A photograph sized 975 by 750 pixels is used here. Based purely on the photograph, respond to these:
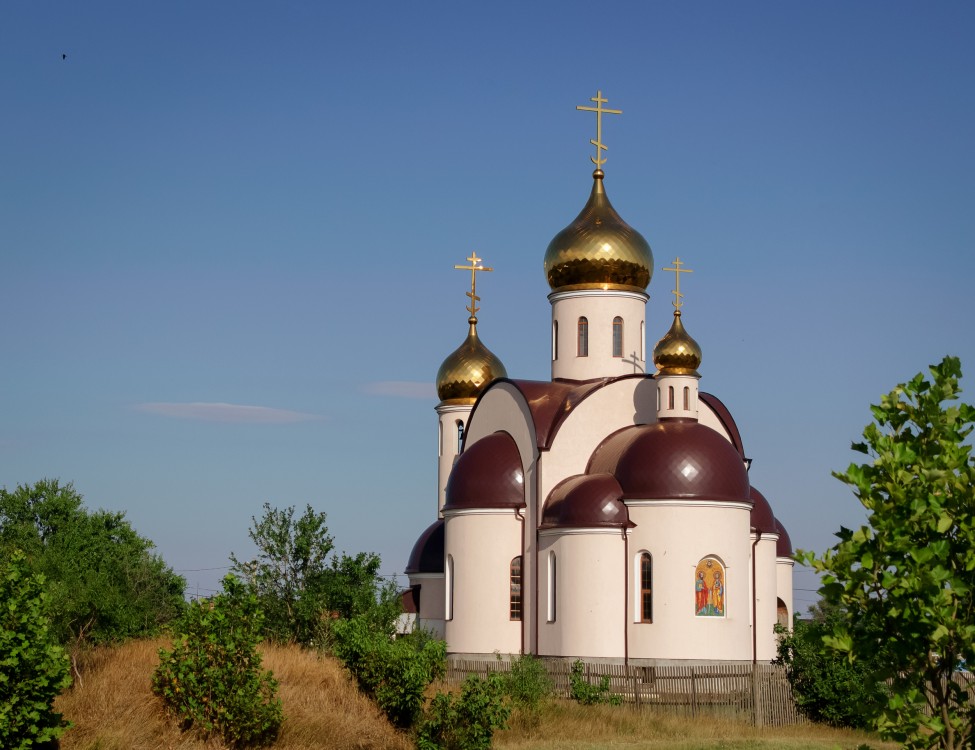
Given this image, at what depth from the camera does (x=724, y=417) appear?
100.0ft

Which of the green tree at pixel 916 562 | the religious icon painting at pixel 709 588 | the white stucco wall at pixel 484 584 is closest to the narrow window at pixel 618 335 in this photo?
the white stucco wall at pixel 484 584

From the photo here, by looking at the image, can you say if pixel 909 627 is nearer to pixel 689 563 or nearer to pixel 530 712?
pixel 530 712

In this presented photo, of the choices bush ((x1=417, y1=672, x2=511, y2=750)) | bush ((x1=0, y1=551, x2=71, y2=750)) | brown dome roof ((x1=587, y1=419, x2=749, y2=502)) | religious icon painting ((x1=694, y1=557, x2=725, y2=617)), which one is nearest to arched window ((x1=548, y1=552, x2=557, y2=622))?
brown dome roof ((x1=587, y1=419, x2=749, y2=502))

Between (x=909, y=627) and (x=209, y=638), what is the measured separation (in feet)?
34.7

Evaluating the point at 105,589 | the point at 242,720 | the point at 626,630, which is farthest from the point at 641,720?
the point at 105,589

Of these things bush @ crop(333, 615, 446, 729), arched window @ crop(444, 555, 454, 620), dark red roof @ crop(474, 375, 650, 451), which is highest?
dark red roof @ crop(474, 375, 650, 451)

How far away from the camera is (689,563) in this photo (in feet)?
83.4

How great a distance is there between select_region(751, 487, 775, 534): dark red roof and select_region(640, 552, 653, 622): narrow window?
3828mm

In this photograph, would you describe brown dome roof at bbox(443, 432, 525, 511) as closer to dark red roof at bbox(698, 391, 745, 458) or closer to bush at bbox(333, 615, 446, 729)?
dark red roof at bbox(698, 391, 745, 458)

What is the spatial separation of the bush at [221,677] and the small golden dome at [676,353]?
14.1 m

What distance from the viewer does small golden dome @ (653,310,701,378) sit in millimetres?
27938

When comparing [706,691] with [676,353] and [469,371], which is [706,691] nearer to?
[676,353]

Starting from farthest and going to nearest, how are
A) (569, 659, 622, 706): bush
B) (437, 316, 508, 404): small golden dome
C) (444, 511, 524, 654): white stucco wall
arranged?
1. (437, 316, 508, 404): small golden dome
2. (444, 511, 524, 654): white stucco wall
3. (569, 659, 622, 706): bush

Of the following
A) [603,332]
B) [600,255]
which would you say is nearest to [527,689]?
[603,332]
